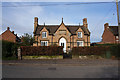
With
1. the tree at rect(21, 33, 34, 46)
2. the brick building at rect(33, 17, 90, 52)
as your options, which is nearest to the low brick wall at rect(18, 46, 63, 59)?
the tree at rect(21, 33, 34, 46)

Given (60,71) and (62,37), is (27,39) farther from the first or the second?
(60,71)

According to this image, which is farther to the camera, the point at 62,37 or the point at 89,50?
the point at 62,37

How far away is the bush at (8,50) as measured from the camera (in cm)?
1491

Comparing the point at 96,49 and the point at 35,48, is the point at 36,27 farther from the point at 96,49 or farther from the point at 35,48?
the point at 96,49

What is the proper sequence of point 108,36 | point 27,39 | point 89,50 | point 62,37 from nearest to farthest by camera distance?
point 89,50
point 27,39
point 62,37
point 108,36

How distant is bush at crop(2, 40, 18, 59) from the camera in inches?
587

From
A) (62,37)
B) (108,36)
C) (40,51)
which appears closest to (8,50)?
(40,51)

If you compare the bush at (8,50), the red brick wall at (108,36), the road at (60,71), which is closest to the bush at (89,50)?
the road at (60,71)

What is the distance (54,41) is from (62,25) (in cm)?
492

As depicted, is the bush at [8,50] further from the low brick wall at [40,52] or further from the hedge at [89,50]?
the hedge at [89,50]

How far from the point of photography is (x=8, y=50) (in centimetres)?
1526

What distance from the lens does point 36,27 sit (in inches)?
1110

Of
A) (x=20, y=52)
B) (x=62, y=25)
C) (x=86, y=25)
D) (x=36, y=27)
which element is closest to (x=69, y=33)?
(x=62, y=25)

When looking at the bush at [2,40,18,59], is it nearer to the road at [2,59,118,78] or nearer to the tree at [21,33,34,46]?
the tree at [21,33,34,46]
